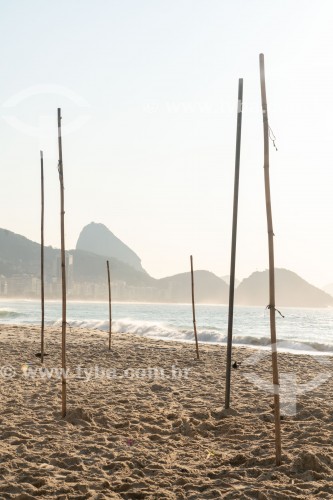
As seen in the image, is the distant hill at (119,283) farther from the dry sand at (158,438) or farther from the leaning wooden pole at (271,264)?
the leaning wooden pole at (271,264)

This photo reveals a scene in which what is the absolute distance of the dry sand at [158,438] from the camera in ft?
13.2

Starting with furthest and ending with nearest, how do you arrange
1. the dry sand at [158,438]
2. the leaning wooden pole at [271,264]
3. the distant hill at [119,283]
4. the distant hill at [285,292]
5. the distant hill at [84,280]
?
the distant hill at [285,292] < the distant hill at [119,283] < the distant hill at [84,280] < the leaning wooden pole at [271,264] < the dry sand at [158,438]

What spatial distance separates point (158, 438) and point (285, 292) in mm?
144640

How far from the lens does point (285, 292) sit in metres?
146

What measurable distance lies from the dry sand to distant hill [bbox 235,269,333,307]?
132 m

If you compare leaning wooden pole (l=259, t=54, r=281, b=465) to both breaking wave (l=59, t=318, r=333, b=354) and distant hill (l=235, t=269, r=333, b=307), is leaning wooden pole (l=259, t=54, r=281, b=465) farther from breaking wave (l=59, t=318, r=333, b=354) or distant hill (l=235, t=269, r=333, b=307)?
distant hill (l=235, t=269, r=333, b=307)

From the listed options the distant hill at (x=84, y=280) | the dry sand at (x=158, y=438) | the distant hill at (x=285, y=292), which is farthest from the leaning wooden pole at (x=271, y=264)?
the distant hill at (x=285, y=292)

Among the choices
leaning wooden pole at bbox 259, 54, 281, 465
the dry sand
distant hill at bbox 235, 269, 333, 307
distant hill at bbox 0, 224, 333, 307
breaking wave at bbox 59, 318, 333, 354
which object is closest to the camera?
the dry sand

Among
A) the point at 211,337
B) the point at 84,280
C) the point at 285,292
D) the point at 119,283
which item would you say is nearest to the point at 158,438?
the point at 211,337

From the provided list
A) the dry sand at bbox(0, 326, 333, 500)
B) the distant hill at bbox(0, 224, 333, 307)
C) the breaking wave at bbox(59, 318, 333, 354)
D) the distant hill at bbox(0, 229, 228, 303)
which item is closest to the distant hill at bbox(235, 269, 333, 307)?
the distant hill at bbox(0, 224, 333, 307)

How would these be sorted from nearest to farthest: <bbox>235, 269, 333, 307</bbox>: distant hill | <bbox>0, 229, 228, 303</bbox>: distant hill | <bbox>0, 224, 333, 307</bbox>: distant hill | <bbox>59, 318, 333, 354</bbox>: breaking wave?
<bbox>59, 318, 333, 354</bbox>: breaking wave < <bbox>0, 229, 228, 303</bbox>: distant hill < <bbox>0, 224, 333, 307</bbox>: distant hill < <bbox>235, 269, 333, 307</bbox>: distant hill

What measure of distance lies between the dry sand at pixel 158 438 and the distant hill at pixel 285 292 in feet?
432

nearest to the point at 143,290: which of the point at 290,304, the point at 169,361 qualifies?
the point at 290,304

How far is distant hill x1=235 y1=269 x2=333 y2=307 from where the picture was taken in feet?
464
